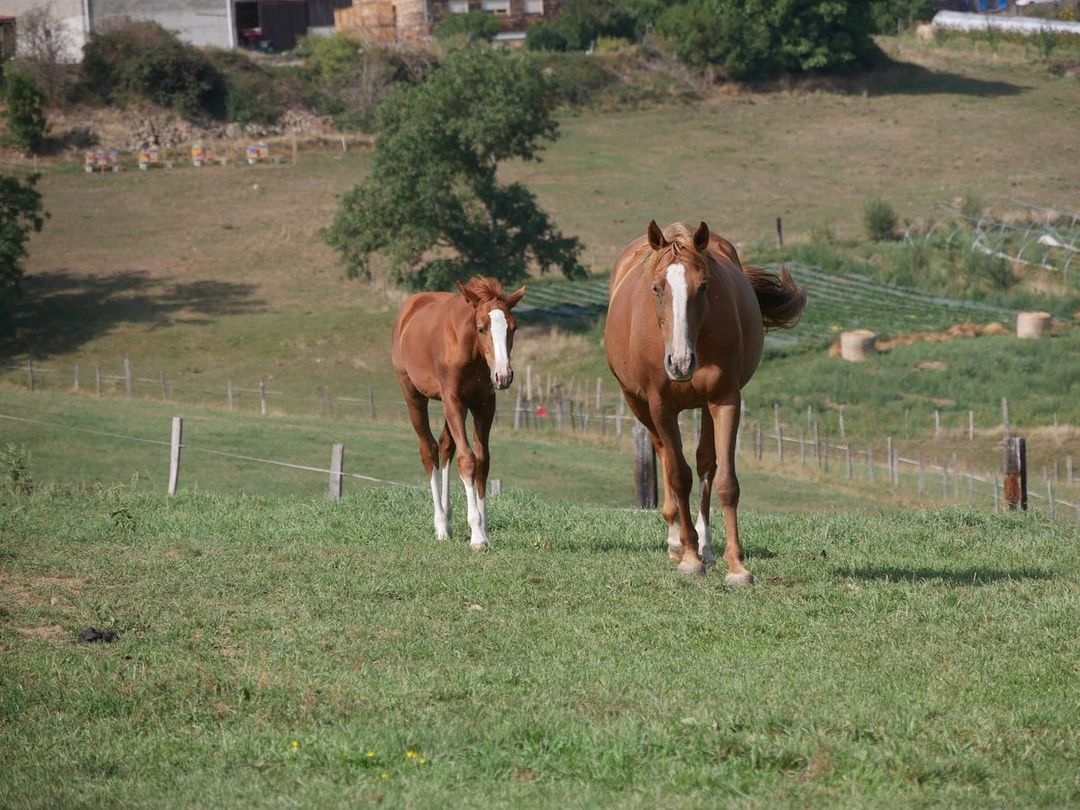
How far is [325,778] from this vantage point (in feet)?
21.9

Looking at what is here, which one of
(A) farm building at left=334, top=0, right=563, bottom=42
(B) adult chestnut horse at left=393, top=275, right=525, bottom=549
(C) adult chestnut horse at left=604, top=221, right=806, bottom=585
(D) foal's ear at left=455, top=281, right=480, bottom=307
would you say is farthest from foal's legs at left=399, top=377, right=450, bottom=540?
(A) farm building at left=334, top=0, right=563, bottom=42

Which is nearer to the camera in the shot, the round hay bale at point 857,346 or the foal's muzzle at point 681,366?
the foal's muzzle at point 681,366

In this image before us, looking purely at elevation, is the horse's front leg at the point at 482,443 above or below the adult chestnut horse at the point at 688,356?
below

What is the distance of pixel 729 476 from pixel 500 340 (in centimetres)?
286

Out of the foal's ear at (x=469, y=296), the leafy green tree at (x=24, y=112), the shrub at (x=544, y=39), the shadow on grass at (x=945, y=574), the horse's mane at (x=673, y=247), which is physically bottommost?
the shadow on grass at (x=945, y=574)

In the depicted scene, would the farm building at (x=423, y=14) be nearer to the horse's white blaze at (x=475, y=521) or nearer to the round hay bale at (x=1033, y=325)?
the round hay bale at (x=1033, y=325)

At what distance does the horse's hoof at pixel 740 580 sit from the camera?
10.5 meters

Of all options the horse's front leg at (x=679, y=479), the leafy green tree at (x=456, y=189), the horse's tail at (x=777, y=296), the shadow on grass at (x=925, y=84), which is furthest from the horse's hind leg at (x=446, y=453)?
the shadow on grass at (x=925, y=84)

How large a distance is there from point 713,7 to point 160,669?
279 ft

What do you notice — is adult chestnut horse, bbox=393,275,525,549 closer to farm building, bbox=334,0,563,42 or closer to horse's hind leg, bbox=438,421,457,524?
horse's hind leg, bbox=438,421,457,524

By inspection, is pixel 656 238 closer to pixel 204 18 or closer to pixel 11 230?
pixel 11 230

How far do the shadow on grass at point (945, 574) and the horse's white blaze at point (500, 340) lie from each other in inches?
126

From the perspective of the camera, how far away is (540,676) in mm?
8102

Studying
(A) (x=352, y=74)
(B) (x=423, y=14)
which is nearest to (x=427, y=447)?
(A) (x=352, y=74)
